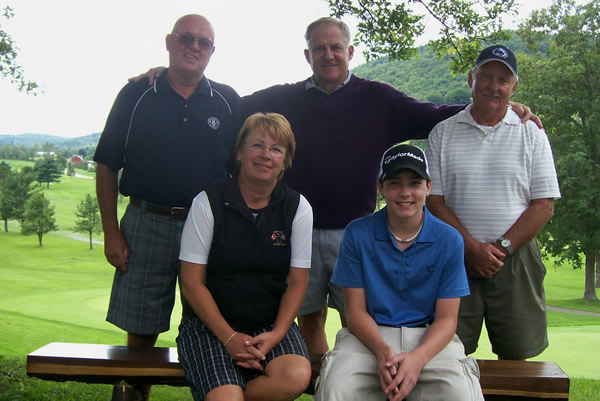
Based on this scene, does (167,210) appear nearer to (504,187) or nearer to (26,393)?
(504,187)

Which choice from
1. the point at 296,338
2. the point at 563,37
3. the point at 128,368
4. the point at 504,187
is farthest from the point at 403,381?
the point at 563,37

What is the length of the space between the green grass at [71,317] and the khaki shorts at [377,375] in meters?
3.13

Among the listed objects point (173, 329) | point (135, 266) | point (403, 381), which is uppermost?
point (135, 266)

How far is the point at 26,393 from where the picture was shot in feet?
15.6

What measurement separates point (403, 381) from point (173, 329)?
13701 millimetres

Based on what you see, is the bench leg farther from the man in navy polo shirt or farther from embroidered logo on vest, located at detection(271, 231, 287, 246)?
embroidered logo on vest, located at detection(271, 231, 287, 246)

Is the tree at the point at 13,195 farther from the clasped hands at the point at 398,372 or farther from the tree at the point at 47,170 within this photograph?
the clasped hands at the point at 398,372

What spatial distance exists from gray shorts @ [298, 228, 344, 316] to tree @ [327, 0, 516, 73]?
14.5ft

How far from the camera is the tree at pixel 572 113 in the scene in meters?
28.8

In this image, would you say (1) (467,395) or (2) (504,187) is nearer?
(1) (467,395)

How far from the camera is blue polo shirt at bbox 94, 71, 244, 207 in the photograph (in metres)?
3.37

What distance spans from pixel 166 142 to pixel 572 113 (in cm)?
3194

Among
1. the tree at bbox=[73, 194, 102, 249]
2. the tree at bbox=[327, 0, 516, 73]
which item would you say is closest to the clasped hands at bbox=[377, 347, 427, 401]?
the tree at bbox=[327, 0, 516, 73]

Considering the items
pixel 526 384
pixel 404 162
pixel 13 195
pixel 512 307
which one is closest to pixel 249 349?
pixel 404 162
